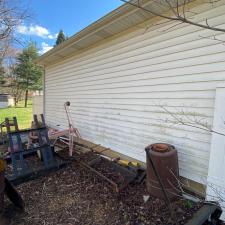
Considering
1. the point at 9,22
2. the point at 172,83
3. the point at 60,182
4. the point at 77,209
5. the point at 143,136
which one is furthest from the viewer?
the point at 9,22

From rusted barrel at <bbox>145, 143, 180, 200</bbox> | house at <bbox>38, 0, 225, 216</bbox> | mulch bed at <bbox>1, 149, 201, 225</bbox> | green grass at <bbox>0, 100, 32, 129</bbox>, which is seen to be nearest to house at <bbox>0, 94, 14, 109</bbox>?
green grass at <bbox>0, 100, 32, 129</bbox>

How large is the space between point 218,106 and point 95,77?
3754 millimetres

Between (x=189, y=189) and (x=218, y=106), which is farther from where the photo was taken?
(x=189, y=189)

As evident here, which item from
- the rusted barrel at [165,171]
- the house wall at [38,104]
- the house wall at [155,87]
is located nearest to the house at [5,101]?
the house wall at [38,104]

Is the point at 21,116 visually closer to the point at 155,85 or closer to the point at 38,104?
the point at 38,104

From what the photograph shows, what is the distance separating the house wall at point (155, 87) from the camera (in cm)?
306

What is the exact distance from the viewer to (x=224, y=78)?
9.25ft

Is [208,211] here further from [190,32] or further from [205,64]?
[190,32]

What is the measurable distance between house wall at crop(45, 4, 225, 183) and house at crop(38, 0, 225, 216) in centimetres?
1

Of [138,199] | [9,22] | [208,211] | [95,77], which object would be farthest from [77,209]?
[9,22]

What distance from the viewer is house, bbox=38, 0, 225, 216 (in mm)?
2949

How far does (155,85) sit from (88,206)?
2397 mm

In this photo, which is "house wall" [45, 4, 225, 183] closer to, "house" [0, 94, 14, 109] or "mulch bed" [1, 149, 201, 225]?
"mulch bed" [1, 149, 201, 225]

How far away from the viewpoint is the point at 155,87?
3885 millimetres
